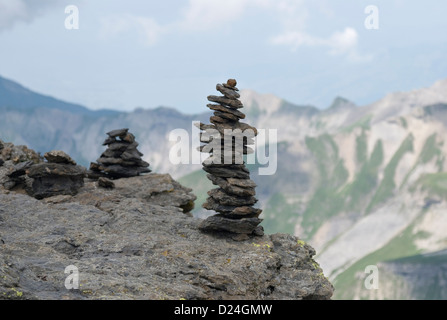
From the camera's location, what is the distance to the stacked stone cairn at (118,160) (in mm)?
40531

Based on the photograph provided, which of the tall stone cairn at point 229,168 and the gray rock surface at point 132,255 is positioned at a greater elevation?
the tall stone cairn at point 229,168

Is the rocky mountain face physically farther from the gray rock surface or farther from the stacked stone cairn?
the stacked stone cairn

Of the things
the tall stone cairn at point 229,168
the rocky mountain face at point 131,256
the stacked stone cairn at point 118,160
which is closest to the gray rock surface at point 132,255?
the rocky mountain face at point 131,256

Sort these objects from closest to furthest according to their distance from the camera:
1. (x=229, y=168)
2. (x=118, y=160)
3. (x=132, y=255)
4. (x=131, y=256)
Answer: (x=131, y=256)
(x=132, y=255)
(x=229, y=168)
(x=118, y=160)

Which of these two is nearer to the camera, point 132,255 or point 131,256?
point 131,256

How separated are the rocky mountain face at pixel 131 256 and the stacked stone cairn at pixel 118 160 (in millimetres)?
5523

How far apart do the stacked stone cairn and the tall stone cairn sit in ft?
37.4

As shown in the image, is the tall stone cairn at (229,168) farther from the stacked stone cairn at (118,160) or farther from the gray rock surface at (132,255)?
the stacked stone cairn at (118,160)

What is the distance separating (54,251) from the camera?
24.3 m

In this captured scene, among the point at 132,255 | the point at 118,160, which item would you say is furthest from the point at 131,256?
the point at 118,160

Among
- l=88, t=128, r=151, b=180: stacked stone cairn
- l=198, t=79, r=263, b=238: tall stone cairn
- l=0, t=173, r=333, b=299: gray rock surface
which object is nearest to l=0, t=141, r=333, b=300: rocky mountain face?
l=0, t=173, r=333, b=299: gray rock surface

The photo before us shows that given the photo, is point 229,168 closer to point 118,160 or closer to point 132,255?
point 132,255

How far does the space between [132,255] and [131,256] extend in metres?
0.28

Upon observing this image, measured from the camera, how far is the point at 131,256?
81.4ft
